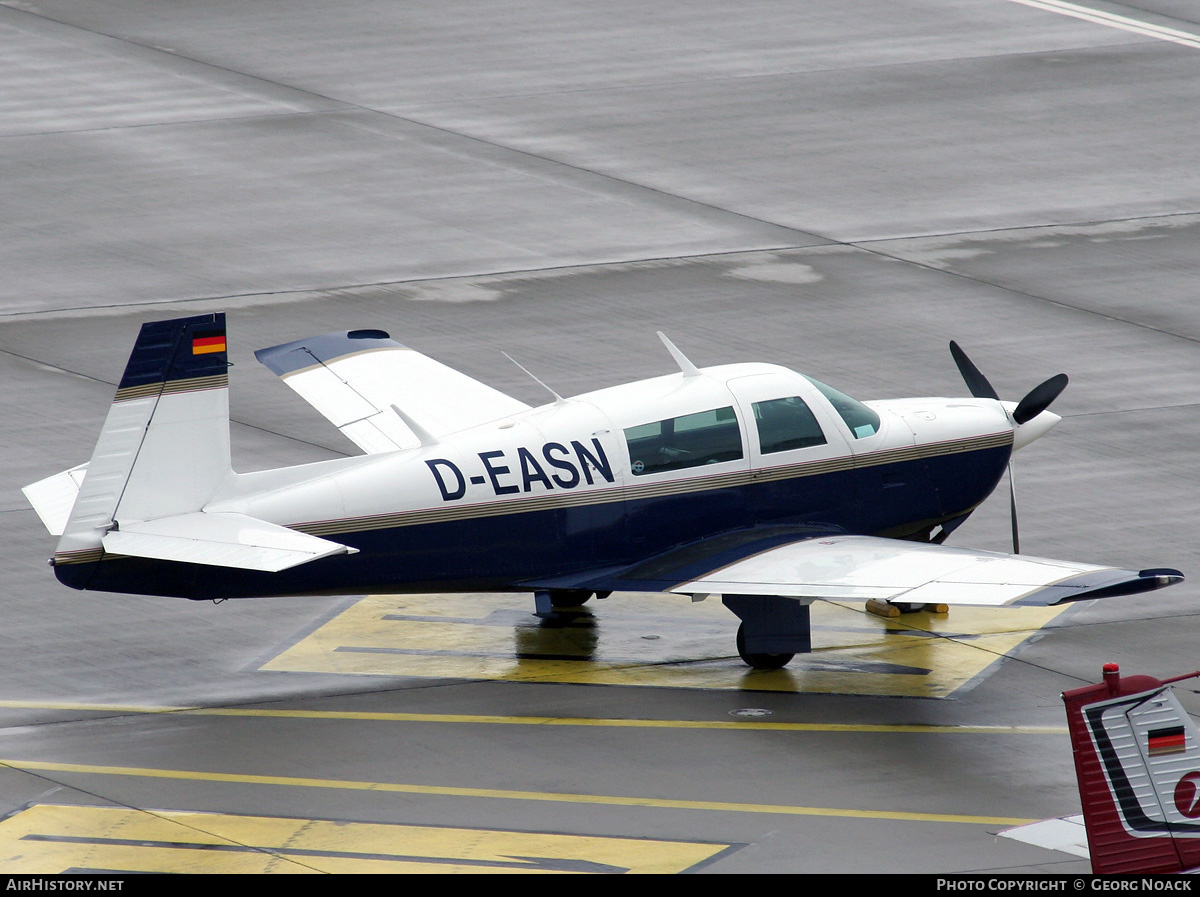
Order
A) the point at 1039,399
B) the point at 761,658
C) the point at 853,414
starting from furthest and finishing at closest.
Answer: the point at 1039,399, the point at 853,414, the point at 761,658

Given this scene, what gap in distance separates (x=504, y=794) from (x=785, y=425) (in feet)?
15.1

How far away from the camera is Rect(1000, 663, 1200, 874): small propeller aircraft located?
1138 cm

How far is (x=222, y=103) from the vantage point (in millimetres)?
37438

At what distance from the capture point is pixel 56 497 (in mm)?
16047

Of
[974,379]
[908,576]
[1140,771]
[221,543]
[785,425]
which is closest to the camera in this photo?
[1140,771]

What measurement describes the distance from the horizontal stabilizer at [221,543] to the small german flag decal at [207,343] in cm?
127

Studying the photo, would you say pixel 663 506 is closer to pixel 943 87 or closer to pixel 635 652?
pixel 635 652

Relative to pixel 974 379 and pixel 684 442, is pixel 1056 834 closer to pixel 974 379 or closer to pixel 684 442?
pixel 684 442

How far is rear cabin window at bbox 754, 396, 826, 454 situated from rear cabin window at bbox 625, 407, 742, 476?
245 millimetres

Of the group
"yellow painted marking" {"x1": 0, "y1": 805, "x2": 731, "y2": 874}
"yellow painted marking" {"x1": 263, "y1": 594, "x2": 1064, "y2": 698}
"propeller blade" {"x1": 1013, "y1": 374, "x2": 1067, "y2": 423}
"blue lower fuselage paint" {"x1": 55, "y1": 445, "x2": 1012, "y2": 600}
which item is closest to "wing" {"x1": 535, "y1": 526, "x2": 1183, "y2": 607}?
"blue lower fuselage paint" {"x1": 55, "y1": 445, "x2": 1012, "y2": 600}

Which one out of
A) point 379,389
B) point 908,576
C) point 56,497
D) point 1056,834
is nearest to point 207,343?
point 56,497

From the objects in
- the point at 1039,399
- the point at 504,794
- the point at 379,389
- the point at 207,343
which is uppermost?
the point at 207,343

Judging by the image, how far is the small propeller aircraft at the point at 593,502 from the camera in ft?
49.5

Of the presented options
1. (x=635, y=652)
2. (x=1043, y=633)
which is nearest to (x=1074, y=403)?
(x=1043, y=633)
